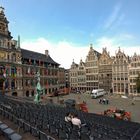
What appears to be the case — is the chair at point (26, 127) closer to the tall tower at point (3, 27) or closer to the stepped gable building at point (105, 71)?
the tall tower at point (3, 27)

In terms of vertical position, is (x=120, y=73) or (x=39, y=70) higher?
(x=39, y=70)

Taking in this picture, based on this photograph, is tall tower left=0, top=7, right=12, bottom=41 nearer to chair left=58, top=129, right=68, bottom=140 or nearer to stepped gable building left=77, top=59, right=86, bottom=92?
stepped gable building left=77, top=59, right=86, bottom=92

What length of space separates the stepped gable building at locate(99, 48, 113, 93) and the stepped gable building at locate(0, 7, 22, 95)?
109 feet

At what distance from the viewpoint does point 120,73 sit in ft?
259

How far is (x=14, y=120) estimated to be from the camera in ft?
53.0

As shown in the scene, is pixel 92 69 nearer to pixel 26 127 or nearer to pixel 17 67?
pixel 17 67

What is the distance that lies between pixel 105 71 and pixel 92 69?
5609 millimetres

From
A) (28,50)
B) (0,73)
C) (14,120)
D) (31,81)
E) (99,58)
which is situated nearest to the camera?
(14,120)

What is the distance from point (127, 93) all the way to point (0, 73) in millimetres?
42772

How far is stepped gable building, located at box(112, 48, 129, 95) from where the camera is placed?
77.8 m

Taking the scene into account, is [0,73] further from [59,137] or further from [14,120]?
[59,137]

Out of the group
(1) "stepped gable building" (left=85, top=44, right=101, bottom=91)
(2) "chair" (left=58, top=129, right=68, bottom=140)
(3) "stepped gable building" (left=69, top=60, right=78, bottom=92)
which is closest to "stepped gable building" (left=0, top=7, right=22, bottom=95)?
(1) "stepped gable building" (left=85, top=44, right=101, bottom=91)

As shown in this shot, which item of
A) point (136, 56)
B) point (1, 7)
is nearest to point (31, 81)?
point (1, 7)

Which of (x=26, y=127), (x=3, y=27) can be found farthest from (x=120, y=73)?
(x=26, y=127)
